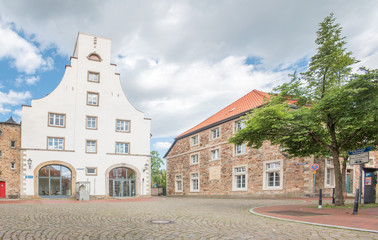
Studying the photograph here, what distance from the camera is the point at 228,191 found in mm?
28031

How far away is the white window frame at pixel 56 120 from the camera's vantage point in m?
28.2

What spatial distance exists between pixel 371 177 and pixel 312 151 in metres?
3.46

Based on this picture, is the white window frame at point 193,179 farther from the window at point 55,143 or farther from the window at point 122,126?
the window at point 55,143

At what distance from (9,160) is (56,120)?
5.80m

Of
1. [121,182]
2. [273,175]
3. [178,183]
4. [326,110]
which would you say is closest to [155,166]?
[178,183]

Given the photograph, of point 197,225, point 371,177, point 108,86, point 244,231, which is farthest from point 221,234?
point 108,86

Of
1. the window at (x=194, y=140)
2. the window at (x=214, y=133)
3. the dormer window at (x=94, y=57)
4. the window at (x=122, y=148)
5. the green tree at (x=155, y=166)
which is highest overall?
the dormer window at (x=94, y=57)

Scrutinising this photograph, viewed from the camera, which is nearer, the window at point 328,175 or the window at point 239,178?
the window at point 328,175

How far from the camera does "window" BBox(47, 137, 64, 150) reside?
2760cm

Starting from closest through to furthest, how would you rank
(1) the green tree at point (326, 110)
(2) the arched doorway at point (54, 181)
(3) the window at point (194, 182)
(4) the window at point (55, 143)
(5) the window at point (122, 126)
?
(1) the green tree at point (326, 110) → (2) the arched doorway at point (54, 181) → (4) the window at point (55, 143) → (5) the window at point (122, 126) → (3) the window at point (194, 182)

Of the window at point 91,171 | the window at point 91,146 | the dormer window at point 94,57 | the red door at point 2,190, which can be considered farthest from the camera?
the dormer window at point 94,57

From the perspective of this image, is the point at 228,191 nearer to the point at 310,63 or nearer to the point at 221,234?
the point at 310,63

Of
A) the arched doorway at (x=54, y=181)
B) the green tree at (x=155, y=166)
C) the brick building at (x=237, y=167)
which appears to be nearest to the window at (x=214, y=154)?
the brick building at (x=237, y=167)

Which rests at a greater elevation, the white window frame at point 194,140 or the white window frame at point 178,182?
the white window frame at point 194,140
